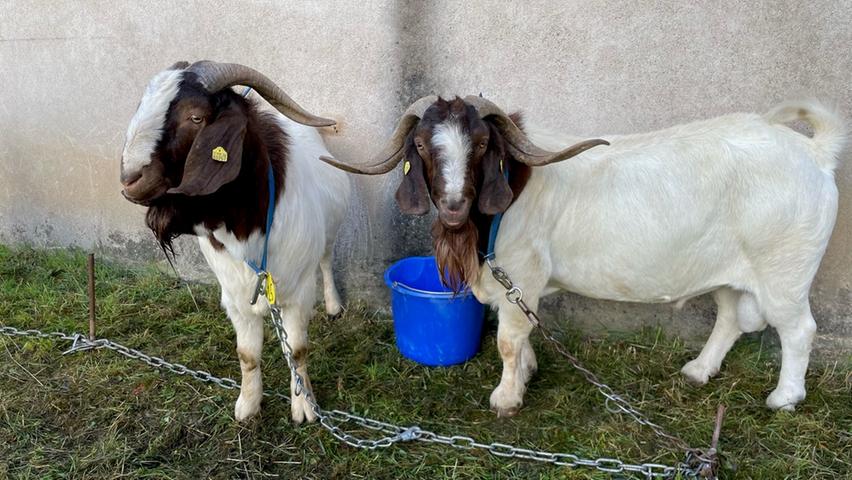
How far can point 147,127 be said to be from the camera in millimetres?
2115

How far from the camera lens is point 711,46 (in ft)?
10.3

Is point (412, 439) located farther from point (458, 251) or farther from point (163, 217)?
point (163, 217)

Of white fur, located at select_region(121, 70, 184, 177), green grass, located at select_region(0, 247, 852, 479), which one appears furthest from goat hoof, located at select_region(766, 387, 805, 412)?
white fur, located at select_region(121, 70, 184, 177)

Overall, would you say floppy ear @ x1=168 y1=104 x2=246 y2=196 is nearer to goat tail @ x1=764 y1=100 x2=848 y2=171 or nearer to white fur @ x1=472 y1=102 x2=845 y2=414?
white fur @ x1=472 y1=102 x2=845 y2=414

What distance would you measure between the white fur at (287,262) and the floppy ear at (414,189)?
0.51 meters

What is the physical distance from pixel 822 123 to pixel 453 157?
68.5 inches

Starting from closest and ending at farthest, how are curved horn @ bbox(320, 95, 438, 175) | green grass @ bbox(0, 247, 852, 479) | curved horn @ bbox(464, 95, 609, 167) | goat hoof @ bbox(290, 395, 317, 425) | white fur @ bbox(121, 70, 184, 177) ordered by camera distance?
white fur @ bbox(121, 70, 184, 177) → curved horn @ bbox(464, 95, 609, 167) → curved horn @ bbox(320, 95, 438, 175) → green grass @ bbox(0, 247, 852, 479) → goat hoof @ bbox(290, 395, 317, 425)

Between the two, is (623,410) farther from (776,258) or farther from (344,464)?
(344,464)

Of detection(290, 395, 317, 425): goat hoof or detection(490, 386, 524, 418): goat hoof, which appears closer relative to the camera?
detection(290, 395, 317, 425): goat hoof

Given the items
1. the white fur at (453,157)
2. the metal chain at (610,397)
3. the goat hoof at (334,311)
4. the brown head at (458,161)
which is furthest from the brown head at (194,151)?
the goat hoof at (334,311)

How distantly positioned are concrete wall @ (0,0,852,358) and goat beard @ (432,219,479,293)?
1.07 metres

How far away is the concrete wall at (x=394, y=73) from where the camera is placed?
3135 mm

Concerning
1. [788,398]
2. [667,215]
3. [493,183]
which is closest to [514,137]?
[493,183]

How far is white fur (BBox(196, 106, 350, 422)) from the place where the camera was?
265 centimetres
